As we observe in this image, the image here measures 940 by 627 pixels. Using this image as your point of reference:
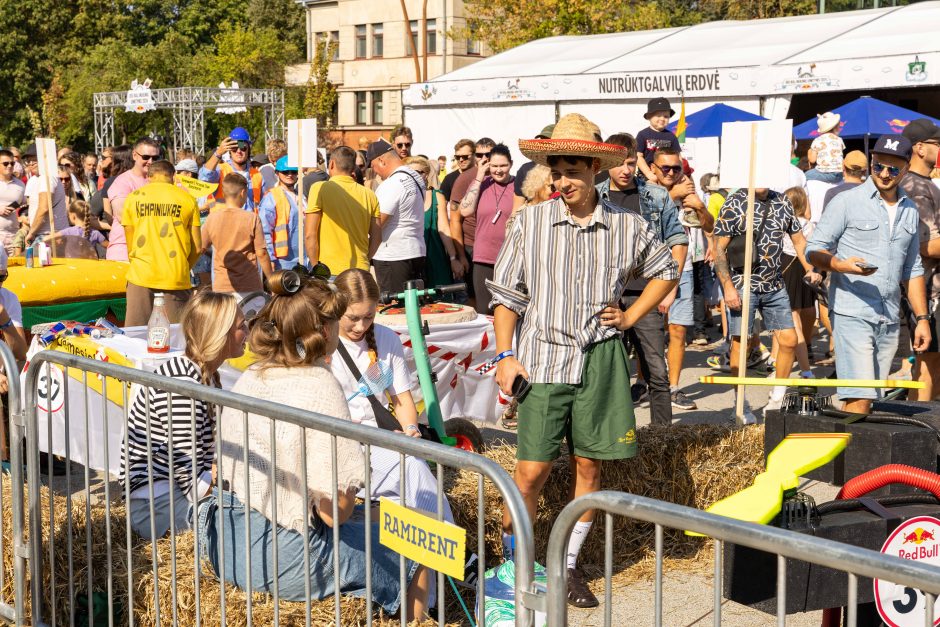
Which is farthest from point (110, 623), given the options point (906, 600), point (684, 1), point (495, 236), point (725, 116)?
point (684, 1)

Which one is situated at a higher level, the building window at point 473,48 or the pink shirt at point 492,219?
the building window at point 473,48

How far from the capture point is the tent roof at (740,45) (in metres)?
18.0

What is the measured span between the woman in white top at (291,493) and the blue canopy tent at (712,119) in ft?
43.8

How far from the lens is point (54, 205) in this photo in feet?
36.8

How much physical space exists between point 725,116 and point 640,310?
13.3 meters

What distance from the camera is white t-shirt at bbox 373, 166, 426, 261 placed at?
873cm

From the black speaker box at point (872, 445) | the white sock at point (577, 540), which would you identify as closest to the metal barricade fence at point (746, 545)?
the black speaker box at point (872, 445)

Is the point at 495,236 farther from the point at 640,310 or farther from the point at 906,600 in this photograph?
the point at 906,600

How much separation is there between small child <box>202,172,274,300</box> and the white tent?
1116cm

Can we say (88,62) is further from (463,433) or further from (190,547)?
(190,547)

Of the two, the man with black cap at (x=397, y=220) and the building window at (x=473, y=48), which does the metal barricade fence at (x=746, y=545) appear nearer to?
the man with black cap at (x=397, y=220)


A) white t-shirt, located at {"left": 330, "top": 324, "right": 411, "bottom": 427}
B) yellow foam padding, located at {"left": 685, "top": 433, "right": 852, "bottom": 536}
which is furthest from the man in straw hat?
yellow foam padding, located at {"left": 685, "top": 433, "right": 852, "bottom": 536}

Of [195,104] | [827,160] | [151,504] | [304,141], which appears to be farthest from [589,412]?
[195,104]

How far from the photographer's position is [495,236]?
8867 mm
